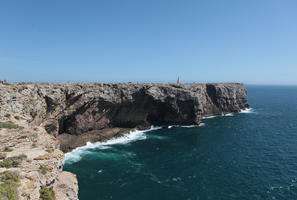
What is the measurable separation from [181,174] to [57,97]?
37.5 meters

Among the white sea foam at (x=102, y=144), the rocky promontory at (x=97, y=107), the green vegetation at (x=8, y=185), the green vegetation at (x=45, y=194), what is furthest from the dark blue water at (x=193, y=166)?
the green vegetation at (x=8, y=185)

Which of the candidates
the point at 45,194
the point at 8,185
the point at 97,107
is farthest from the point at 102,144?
the point at 8,185

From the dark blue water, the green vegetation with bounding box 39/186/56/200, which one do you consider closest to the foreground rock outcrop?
the green vegetation with bounding box 39/186/56/200

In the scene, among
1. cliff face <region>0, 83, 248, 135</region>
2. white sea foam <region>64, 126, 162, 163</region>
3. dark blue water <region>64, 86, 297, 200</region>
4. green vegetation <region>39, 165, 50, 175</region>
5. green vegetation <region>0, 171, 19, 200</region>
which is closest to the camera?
green vegetation <region>0, 171, 19, 200</region>

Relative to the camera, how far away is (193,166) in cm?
4522

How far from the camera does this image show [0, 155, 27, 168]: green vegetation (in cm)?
1456

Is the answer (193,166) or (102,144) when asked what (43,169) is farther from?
(102,144)

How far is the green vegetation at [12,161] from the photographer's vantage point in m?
14.6

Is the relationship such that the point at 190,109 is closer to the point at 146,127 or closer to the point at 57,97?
the point at 146,127

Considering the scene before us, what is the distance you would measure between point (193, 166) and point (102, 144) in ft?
95.6

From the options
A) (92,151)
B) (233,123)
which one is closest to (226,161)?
(92,151)

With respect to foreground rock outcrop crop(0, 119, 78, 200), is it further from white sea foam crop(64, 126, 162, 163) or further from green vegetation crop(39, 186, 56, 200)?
white sea foam crop(64, 126, 162, 163)

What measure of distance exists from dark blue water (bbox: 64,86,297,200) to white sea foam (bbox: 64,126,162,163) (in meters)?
0.34

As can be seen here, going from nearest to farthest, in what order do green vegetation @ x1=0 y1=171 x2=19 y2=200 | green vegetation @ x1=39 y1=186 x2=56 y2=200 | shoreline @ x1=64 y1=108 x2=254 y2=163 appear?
green vegetation @ x1=0 y1=171 x2=19 y2=200 < green vegetation @ x1=39 y1=186 x2=56 y2=200 < shoreline @ x1=64 y1=108 x2=254 y2=163
